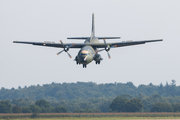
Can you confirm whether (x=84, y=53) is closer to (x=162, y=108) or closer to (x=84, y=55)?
(x=84, y=55)

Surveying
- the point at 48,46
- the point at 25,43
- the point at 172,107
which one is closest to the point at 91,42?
the point at 48,46

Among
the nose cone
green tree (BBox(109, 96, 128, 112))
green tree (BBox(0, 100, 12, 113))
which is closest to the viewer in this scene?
the nose cone

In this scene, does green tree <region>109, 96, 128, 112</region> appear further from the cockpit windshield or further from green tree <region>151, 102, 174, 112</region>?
the cockpit windshield

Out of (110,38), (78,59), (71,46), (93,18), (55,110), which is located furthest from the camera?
(55,110)

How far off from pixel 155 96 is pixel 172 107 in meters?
51.9

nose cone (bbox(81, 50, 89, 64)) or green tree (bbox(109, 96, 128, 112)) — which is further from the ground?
nose cone (bbox(81, 50, 89, 64))

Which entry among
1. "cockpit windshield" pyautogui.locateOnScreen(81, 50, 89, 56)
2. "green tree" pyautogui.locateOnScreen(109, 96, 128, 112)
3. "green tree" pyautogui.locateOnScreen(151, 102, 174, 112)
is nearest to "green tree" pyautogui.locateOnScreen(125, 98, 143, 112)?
"green tree" pyautogui.locateOnScreen(109, 96, 128, 112)

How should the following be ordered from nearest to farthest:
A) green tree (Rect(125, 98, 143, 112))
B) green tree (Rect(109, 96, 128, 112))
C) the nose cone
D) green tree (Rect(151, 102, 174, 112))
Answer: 1. the nose cone
2. green tree (Rect(125, 98, 143, 112))
3. green tree (Rect(151, 102, 174, 112))
4. green tree (Rect(109, 96, 128, 112))

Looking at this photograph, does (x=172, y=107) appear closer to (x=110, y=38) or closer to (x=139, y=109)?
(x=139, y=109)

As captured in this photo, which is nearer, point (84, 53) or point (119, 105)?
point (84, 53)

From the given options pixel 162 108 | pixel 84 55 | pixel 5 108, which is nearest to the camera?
pixel 84 55

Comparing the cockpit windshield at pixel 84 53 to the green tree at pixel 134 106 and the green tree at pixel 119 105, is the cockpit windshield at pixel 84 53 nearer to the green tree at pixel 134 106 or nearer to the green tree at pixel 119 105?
the green tree at pixel 134 106

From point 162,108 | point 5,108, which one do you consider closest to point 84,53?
point 5,108

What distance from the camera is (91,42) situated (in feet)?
225
